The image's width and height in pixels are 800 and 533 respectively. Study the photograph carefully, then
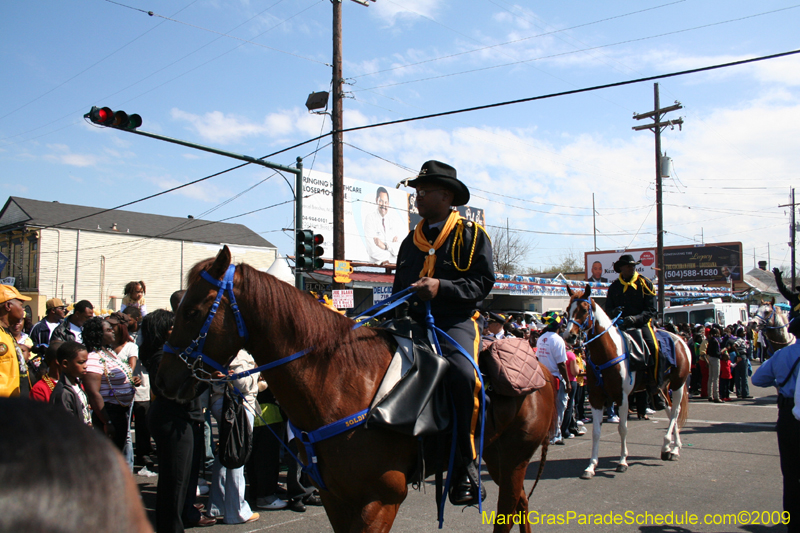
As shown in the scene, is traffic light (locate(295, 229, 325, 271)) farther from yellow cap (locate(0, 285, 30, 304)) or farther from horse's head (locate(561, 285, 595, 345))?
yellow cap (locate(0, 285, 30, 304))

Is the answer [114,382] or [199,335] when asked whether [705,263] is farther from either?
[199,335]

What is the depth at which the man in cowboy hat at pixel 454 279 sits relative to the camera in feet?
11.5

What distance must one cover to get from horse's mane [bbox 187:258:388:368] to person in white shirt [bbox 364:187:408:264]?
2306 centimetres

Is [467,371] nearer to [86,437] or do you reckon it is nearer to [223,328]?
[223,328]

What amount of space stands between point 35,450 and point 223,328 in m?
2.50

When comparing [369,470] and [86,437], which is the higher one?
[86,437]

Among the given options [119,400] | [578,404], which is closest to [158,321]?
[119,400]

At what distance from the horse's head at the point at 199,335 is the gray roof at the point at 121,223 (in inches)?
1466

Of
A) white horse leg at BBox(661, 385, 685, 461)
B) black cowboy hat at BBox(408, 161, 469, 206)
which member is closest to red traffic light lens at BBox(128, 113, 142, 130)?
black cowboy hat at BBox(408, 161, 469, 206)

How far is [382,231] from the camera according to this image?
2717cm

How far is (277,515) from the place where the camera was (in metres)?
6.19

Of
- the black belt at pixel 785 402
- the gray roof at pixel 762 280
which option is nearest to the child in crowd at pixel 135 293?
the black belt at pixel 785 402

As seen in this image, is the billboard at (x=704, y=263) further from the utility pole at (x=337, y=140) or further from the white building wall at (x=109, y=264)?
the utility pole at (x=337, y=140)

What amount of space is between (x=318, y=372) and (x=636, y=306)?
24.0ft
